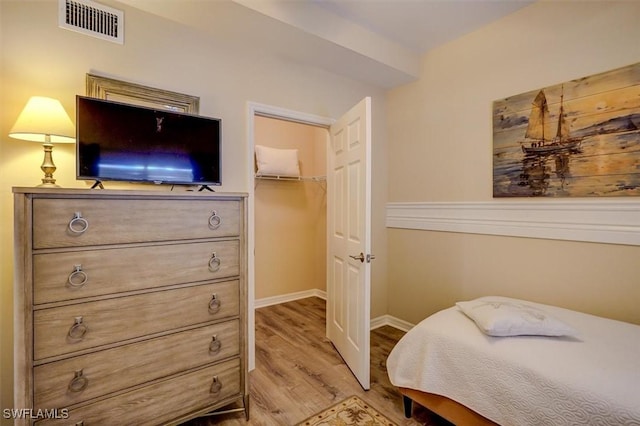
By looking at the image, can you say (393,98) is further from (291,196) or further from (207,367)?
(207,367)

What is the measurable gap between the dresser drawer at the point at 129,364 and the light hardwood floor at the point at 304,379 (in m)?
0.49

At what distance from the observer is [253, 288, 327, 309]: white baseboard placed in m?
3.82

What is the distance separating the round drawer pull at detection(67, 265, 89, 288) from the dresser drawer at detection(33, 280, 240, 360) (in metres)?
0.09

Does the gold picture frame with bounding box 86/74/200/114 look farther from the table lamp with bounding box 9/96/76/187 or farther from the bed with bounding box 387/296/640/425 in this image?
the bed with bounding box 387/296/640/425

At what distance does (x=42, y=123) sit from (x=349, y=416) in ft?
7.55

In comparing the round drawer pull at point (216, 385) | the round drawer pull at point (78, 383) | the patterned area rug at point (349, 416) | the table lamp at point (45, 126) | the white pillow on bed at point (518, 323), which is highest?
the table lamp at point (45, 126)

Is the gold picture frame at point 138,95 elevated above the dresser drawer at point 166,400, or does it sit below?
above

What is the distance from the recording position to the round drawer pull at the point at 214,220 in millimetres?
1607

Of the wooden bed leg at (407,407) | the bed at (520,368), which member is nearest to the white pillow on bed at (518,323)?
the bed at (520,368)

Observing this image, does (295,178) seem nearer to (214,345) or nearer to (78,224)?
(214,345)

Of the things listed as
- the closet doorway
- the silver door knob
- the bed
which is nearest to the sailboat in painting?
the bed

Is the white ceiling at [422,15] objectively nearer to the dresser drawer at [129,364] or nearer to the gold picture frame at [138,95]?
the gold picture frame at [138,95]

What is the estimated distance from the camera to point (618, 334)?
145 centimetres

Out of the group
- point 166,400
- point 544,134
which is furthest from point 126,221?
point 544,134
